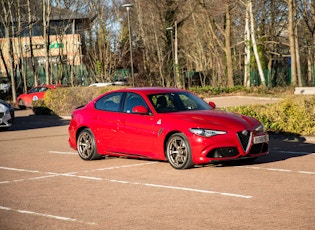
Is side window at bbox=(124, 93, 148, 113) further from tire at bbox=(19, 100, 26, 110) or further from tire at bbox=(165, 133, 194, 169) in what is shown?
tire at bbox=(19, 100, 26, 110)

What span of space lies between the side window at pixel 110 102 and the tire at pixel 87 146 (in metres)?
0.56

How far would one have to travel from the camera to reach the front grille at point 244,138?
1291 cm

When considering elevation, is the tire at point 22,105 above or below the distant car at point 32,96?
below

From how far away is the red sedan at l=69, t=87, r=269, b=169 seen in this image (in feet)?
42.1

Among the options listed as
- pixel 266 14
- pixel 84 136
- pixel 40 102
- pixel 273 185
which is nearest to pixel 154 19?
pixel 266 14

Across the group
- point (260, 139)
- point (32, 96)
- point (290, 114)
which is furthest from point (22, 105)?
point (260, 139)

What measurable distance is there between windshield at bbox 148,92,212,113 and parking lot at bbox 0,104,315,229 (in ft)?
3.45

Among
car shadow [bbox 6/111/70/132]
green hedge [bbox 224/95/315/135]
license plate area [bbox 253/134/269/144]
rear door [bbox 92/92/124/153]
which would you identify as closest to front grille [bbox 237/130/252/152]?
license plate area [bbox 253/134/269/144]

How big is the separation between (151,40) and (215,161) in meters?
58.2

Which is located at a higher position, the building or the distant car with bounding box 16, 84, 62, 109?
the building

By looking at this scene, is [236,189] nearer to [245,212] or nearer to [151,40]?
[245,212]

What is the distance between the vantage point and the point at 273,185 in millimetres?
10930

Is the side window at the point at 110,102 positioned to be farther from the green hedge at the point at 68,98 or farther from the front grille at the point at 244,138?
the green hedge at the point at 68,98

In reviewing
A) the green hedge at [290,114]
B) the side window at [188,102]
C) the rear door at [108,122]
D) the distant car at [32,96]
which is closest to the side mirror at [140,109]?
the rear door at [108,122]
